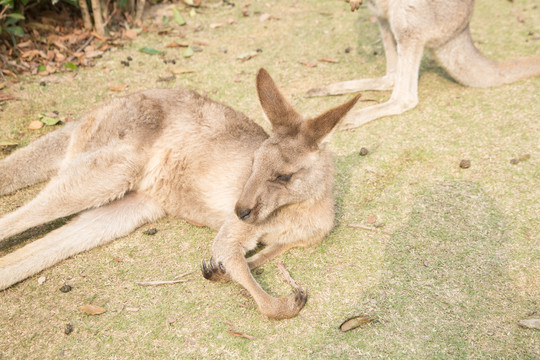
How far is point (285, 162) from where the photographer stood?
94.7 inches

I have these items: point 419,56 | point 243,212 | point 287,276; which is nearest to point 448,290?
point 287,276

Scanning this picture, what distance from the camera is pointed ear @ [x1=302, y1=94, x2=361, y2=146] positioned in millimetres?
2277

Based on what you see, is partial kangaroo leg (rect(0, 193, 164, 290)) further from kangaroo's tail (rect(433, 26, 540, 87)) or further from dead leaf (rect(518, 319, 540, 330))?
kangaroo's tail (rect(433, 26, 540, 87))

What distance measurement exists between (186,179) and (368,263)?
1.32 meters

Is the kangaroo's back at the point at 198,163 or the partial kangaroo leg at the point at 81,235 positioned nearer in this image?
the partial kangaroo leg at the point at 81,235

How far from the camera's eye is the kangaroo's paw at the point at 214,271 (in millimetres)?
2496

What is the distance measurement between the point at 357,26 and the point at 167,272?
15.0 ft

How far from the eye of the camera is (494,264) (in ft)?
8.57

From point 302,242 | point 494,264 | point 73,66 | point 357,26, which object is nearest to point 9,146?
point 73,66

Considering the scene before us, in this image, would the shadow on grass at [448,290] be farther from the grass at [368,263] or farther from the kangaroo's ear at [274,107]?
the kangaroo's ear at [274,107]

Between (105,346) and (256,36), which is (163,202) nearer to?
(105,346)

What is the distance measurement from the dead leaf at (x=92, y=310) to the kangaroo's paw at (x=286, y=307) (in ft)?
2.94

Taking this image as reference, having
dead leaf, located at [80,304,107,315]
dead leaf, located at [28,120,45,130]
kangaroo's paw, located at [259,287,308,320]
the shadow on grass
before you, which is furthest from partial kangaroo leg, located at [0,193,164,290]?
the shadow on grass

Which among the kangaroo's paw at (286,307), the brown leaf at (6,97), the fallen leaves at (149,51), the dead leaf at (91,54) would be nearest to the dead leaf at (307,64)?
the fallen leaves at (149,51)
